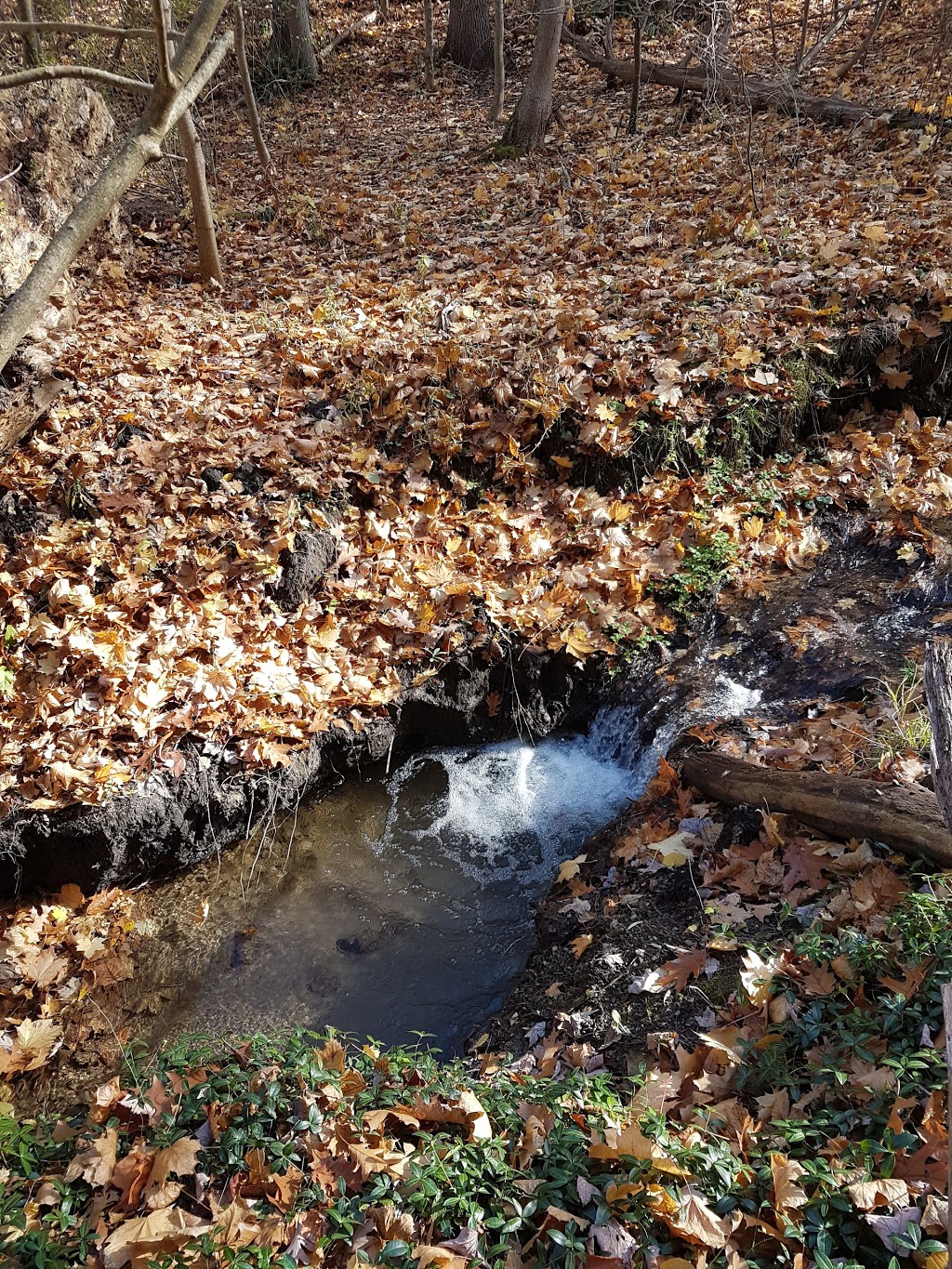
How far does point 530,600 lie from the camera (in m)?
5.56

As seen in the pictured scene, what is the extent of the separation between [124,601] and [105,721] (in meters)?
0.82

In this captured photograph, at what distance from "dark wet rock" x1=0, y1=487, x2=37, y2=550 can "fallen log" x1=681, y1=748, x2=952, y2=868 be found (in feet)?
14.9

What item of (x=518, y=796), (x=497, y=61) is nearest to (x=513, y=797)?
(x=518, y=796)

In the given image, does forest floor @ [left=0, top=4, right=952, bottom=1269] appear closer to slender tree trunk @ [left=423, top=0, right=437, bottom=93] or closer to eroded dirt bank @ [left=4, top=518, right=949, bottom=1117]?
eroded dirt bank @ [left=4, top=518, right=949, bottom=1117]

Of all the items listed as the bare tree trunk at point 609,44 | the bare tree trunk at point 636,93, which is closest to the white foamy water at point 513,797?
the bare tree trunk at point 636,93

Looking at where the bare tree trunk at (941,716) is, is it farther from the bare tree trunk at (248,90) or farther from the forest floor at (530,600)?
the bare tree trunk at (248,90)

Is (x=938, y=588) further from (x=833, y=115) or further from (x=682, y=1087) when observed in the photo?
(x=833, y=115)

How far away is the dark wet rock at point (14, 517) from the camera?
5.28 metres

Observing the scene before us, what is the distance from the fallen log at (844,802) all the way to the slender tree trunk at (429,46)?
40.1ft

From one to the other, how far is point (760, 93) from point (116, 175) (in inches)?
436

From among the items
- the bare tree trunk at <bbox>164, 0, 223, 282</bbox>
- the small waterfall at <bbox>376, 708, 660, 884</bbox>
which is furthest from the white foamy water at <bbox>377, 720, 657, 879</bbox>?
the bare tree trunk at <bbox>164, 0, 223, 282</bbox>

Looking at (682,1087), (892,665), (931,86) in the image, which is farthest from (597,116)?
(682,1087)

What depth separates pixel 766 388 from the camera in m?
6.44

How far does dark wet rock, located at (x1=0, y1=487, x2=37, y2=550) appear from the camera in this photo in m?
5.28
